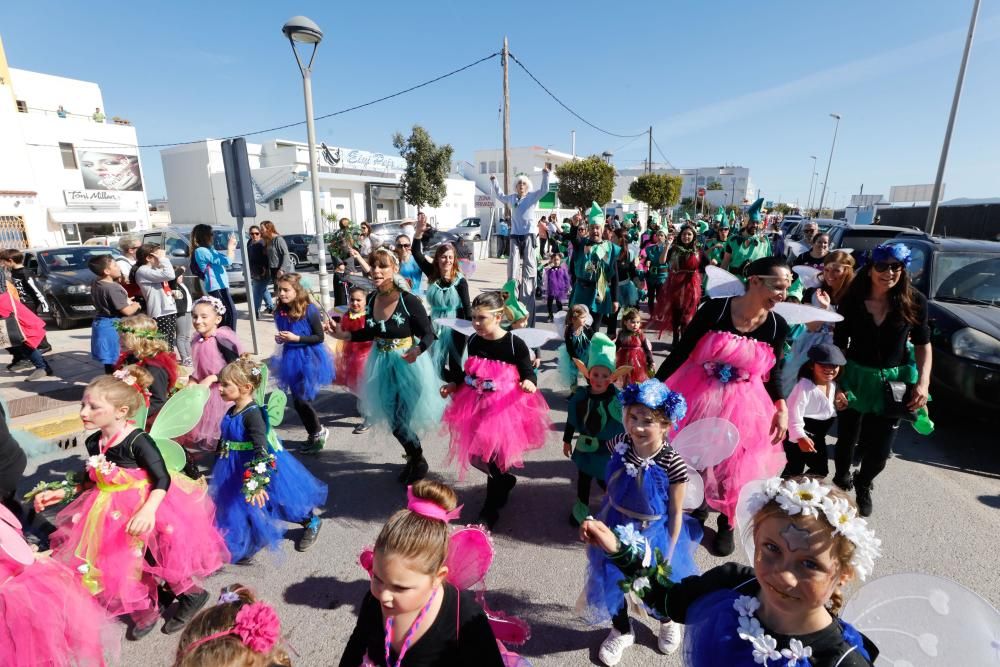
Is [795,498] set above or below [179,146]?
below

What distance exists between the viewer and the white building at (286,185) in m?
32.4

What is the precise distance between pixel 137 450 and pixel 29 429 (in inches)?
157

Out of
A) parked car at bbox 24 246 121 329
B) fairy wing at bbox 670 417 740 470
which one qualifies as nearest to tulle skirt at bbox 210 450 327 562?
fairy wing at bbox 670 417 740 470

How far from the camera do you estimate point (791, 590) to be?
4.51ft

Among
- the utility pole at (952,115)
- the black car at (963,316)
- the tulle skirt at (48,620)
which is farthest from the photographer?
the utility pole at (952,115)

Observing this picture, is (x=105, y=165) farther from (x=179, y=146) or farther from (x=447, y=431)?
(x=447, y=431)

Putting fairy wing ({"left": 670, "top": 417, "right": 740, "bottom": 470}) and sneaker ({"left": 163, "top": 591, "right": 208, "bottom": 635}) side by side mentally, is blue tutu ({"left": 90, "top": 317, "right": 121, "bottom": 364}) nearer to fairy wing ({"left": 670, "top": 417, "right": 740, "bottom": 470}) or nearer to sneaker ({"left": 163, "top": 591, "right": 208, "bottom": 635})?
sneaker ({"left": 163, "top": 591, "right": 208, "bottom": 635})

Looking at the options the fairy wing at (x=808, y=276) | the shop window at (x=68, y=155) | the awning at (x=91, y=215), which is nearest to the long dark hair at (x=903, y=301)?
the fairy wing at (x=808, y=276)

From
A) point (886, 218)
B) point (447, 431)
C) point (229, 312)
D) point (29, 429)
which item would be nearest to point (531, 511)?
point (447, 431)

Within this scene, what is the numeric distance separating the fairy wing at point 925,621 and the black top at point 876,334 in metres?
2.81

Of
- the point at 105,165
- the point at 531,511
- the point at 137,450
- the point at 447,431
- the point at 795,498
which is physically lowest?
the point at 531,511

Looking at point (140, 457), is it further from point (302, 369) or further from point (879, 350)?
point (879, 350)

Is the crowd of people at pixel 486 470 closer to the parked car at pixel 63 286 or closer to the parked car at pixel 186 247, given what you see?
the parked car at pixel 63 286

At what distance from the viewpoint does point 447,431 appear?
4.15m
